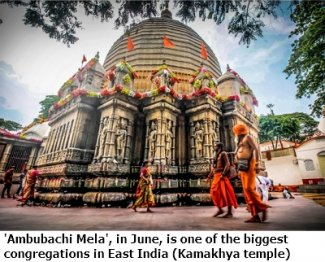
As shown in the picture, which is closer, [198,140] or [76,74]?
[198,140]

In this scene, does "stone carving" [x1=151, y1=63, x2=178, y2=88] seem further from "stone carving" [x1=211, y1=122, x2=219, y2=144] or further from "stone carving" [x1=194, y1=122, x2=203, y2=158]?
"stone carving" [x1=211, y1=122, x2=219, y2=144]

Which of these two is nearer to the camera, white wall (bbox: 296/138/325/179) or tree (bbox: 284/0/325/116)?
tree (bbox: 284/0/325/116)

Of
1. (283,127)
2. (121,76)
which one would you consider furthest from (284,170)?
(121,76)

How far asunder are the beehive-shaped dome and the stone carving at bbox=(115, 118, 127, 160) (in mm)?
4471

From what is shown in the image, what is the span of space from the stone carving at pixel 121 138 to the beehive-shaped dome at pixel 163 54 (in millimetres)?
4471

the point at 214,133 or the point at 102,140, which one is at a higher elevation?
the point at 214,133

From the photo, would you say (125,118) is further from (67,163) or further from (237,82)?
(237,82)

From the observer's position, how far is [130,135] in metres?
7.93

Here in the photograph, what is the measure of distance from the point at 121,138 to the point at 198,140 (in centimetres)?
324

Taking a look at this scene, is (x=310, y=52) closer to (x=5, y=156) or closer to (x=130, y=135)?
(x=130, y=135)

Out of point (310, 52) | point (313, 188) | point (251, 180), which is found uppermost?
point (310, 52)

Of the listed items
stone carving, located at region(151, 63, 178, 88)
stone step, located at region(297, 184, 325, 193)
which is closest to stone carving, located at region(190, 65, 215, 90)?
stone carving, located at region(151, 63, 178, 88)

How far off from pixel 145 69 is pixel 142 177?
9493mm

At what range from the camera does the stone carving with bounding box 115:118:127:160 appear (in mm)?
7285
